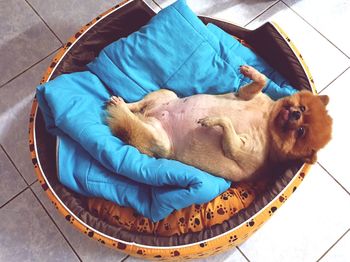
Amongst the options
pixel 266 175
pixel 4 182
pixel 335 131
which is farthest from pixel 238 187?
pixel 4 182

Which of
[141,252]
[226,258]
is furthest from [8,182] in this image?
[226,258]

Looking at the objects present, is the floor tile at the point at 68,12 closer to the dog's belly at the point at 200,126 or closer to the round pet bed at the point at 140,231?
the round pet bed at the point at 140,231

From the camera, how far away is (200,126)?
55.5 inches

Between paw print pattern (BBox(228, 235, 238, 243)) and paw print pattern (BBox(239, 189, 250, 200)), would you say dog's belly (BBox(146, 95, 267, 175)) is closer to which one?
paw print pattern (BBox(239, 189, 250, 200))

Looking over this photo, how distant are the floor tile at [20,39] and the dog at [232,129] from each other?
65 centimetres

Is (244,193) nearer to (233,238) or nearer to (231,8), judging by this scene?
(233,238)

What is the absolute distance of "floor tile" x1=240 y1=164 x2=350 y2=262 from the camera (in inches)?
64.4

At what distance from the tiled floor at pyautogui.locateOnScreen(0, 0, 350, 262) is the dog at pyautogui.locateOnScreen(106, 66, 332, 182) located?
0.41 meters

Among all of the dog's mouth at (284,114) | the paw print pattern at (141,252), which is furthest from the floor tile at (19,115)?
the dog's mouth at (284,114)

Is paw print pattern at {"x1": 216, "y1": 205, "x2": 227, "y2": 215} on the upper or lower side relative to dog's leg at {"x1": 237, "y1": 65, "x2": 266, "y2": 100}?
lower

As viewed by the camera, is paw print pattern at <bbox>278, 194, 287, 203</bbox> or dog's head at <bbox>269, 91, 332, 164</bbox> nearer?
Answer: dog's head at <bbox>269, 91, 332, 164</bbox>

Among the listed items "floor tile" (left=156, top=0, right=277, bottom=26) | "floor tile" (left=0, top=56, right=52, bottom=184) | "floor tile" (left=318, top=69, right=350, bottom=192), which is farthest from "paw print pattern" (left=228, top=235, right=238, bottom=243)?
"floor tile" (left=156, top=0, right=277, bottom=26)

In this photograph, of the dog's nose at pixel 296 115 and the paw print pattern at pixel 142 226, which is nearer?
the dog's nose at pixel 296 115

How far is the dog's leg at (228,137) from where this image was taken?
51.6 inches
